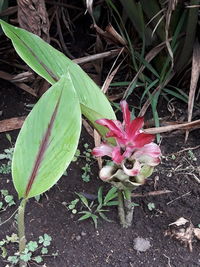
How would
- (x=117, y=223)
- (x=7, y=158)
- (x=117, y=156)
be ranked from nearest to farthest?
1. (x=117, y=156)
2. (x=117, y=223)
3. (x=7, y=158)

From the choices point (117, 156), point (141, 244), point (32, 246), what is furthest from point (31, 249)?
point (117, 156)

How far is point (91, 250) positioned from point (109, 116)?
39 cm

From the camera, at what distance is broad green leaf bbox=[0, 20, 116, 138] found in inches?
48.3

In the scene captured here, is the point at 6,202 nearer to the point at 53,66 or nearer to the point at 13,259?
the point at 13,259

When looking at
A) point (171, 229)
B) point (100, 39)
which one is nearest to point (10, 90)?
point (100, 39)

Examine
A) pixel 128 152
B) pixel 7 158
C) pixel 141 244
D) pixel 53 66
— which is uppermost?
pixel 53 66

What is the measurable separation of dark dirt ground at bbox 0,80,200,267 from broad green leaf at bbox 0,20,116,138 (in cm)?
36

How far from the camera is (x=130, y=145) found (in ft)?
3.81

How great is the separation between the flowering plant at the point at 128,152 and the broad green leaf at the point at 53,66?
7 cm

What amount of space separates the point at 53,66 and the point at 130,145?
0.92 ft

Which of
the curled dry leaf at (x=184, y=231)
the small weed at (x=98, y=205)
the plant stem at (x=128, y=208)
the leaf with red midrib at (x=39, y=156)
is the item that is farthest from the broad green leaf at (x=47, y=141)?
the curled dry leaf at (x=184, y=231)

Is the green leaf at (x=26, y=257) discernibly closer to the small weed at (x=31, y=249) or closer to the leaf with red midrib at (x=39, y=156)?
the small weed at (x=31, y=249)

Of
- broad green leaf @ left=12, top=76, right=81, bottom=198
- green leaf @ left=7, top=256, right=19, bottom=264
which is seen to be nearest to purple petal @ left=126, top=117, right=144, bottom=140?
broad green leaf @ left=12, top=76, right=81, bottom=198

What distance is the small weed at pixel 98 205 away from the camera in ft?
4.76
